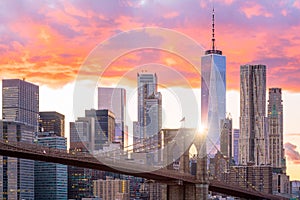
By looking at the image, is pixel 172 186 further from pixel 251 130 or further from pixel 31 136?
pixel 251 130

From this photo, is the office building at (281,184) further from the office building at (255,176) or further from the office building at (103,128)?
the office building at (103,128)

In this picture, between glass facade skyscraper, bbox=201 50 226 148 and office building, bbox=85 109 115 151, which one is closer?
office building, bbox=85 109 115 151

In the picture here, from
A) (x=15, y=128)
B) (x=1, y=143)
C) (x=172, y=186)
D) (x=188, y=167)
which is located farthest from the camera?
(x=15, y=128)

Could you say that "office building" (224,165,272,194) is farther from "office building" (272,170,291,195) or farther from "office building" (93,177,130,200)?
"office building" (93,177,130,200)

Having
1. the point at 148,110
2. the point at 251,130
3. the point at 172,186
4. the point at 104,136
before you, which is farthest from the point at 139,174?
the point at 251,130

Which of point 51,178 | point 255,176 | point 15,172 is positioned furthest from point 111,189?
point 255,176

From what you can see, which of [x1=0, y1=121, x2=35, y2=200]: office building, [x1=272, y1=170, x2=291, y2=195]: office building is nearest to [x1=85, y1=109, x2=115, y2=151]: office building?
[x1=0, y1=121, x2=35, y2=200]: office building
